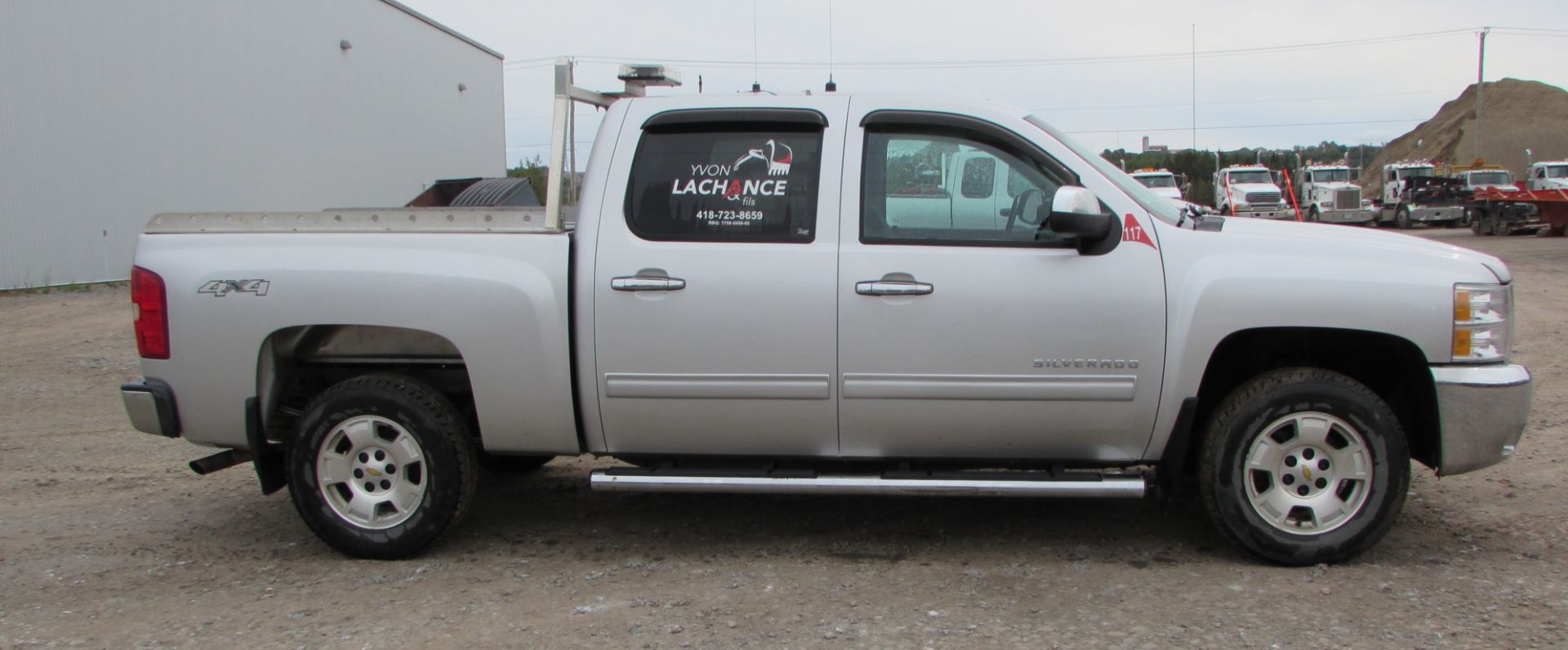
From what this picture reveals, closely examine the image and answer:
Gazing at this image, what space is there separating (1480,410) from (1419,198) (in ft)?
117

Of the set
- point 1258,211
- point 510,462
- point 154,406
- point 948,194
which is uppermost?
point 1258,211

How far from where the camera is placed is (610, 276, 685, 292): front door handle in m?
4.54

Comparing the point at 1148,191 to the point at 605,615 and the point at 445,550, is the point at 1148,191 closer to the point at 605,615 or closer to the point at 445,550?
the point at 605,615

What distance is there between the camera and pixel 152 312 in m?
4.77

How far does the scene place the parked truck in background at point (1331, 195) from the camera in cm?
3644

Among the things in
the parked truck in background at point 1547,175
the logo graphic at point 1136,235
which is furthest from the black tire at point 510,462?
the parked truck in background at point 1547,175

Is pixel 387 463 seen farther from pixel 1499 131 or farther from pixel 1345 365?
pixel 1499 131

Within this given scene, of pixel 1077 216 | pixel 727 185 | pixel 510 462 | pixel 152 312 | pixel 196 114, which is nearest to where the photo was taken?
pixel 1077 216

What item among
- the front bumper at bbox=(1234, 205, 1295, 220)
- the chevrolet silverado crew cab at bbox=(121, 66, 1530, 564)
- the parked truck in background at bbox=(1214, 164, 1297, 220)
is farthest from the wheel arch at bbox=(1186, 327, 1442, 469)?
the front bumper at bbox=(1234, 205, 1295, 220)

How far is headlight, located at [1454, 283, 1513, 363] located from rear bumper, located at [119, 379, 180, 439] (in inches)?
195

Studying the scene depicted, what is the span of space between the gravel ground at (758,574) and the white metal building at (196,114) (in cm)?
1433

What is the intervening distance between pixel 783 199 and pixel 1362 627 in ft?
8.27

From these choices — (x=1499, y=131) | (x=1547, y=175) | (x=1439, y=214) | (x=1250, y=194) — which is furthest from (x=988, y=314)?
(x=1499, y=131)

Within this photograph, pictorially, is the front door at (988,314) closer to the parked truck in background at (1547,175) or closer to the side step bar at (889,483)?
the side step bar at (889,483)
